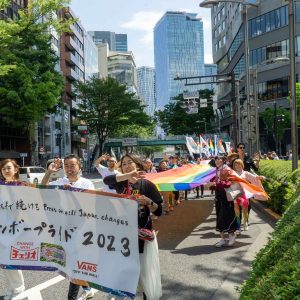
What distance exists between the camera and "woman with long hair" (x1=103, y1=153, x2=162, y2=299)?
15.4 feet

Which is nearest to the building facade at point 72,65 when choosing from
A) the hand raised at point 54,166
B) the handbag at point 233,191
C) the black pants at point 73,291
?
the handbag at point 233,191

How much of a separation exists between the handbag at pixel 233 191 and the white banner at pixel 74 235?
180 inches

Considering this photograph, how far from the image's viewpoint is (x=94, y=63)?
101875 mm

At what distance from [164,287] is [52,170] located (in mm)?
2022

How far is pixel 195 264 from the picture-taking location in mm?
7340

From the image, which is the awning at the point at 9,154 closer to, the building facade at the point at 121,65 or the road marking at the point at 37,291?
the road marking at the point at 37,291

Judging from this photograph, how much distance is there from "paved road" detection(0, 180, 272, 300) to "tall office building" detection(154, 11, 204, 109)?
12997cm

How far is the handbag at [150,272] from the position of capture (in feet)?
15.2

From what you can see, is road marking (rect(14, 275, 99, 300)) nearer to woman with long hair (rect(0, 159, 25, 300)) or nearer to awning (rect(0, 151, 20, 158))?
woman with long hair (rect(0, 159, 25, 300))

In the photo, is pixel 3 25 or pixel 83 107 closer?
pixel 3 25

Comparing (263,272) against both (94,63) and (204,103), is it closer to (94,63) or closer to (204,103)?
(204,103)

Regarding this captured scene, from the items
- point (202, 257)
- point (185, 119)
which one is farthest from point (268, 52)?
point (202, 257)

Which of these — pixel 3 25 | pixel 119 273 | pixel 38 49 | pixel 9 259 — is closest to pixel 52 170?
pixel 9 259

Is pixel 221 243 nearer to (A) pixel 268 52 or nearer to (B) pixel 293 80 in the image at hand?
(B) pixel 293 80
